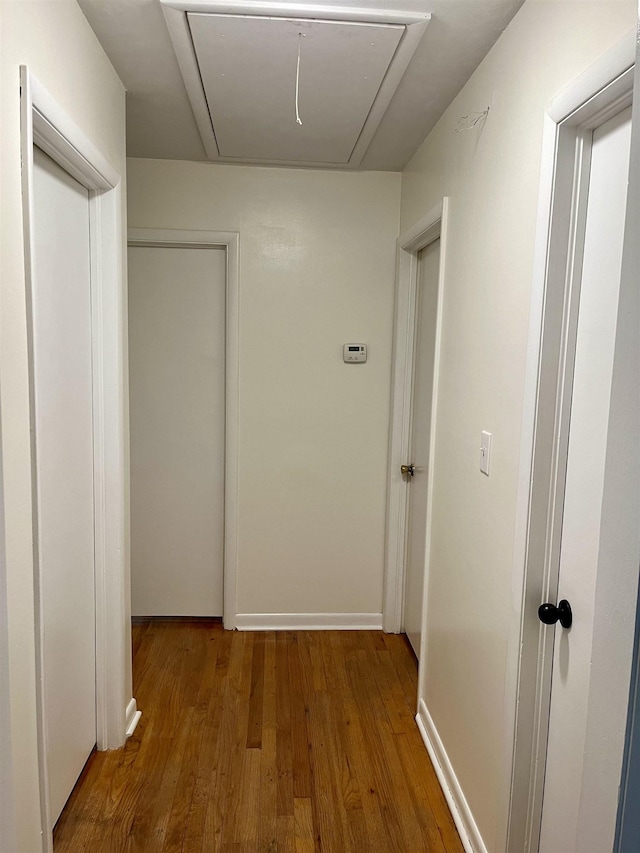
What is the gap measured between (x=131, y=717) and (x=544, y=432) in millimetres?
1937

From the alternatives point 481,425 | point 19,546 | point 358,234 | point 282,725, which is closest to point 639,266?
point 19,546

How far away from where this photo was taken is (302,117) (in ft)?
7.54

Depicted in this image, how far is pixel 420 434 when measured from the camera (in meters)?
2.88

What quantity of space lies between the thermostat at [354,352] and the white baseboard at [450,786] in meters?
1.61

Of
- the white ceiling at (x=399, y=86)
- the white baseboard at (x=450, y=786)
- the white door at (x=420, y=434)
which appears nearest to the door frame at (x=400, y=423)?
the white door at (x=420, y=434)

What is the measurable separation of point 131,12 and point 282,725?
246 cm

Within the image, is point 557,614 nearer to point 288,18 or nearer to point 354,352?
point 288,18

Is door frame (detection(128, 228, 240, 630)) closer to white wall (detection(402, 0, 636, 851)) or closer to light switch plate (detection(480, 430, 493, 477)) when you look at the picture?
white wall (detection(402, 0, 636, 851))

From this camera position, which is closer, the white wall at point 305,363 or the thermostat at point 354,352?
the white wall at point 305,363

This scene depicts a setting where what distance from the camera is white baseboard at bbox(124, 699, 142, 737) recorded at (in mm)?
2314

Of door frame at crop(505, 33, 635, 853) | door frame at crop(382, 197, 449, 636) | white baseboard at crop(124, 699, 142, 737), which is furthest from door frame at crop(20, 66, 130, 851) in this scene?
door frame at crop(382, 197, 449, 636)

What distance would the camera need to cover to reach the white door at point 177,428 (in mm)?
3076

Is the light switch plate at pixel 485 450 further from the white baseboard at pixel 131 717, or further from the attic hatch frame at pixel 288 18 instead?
the white baseboard at pixel 131 717

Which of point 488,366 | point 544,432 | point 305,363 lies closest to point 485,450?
point 488,366
